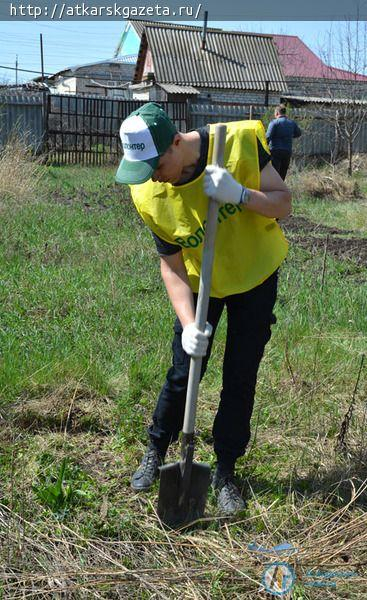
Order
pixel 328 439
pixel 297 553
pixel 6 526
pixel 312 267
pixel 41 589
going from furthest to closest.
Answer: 1. pixel 312 267
2. pixel 328 439
3. pixel 6 526
4. pixel 297 553
5. pixel 41 589

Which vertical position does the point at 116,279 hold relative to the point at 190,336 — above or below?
below

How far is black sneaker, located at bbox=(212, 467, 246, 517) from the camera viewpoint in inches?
105

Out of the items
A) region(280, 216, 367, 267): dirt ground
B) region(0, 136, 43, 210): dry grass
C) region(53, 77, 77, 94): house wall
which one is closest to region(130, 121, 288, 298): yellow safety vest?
region(280, 216, 367, 267): dirt ground

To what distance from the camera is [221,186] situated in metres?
2.26

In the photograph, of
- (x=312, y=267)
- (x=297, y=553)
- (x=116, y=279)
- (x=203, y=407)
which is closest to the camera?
(x=297, y=553)

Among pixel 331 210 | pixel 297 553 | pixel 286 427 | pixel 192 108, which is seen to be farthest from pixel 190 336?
pixel 192 108

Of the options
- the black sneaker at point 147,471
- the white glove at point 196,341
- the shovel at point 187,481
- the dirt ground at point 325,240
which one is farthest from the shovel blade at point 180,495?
the dirt ground at point 325,240

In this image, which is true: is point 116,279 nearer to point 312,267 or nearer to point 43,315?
point 43,315

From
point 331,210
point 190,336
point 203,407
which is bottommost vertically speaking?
point 331,210

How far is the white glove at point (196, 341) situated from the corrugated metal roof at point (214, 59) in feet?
88.6

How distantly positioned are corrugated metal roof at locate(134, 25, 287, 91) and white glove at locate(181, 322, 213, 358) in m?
27.0

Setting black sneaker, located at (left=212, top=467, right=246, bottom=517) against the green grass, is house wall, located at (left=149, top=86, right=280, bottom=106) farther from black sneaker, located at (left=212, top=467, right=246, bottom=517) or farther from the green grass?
black sneaker, located at (left=212, top=467, right=246, bottom=517)

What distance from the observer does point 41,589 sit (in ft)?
7.11

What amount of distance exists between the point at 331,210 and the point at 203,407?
8.36 meters
